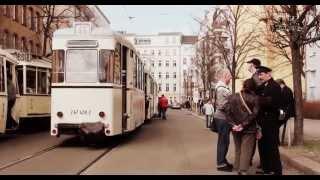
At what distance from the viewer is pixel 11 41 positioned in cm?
5319

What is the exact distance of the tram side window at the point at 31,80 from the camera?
25270 mm

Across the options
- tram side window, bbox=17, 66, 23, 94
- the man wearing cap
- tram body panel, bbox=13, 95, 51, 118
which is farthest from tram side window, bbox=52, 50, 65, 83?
the man wearing cap

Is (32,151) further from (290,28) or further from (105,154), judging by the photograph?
(290,28)

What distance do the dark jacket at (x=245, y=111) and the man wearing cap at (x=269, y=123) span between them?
0.18m

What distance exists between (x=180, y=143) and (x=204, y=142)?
40.4 inches

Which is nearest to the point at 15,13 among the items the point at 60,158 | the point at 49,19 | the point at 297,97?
the point at 49,19

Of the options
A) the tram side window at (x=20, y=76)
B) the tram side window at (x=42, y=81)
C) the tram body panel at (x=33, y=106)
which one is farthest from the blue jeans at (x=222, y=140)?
the tram side window at (x=42, y=81)

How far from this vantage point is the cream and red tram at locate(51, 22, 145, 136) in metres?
17.6

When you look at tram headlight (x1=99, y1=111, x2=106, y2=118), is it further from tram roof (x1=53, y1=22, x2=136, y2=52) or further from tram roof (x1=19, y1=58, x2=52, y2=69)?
tram roof (x1=19, y1=58, x2=52, y2=69)

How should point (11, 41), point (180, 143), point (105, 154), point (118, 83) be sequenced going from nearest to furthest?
point (105, 154), point (118, 83), point (180, 143), point (11, 41)

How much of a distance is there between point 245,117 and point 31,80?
52.4ft

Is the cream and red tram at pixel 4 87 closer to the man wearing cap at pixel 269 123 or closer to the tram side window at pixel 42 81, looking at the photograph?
the tram side window at pixel 42 81

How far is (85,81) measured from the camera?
58.2 feet

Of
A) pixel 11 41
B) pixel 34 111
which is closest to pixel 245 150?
pixel 34 111
